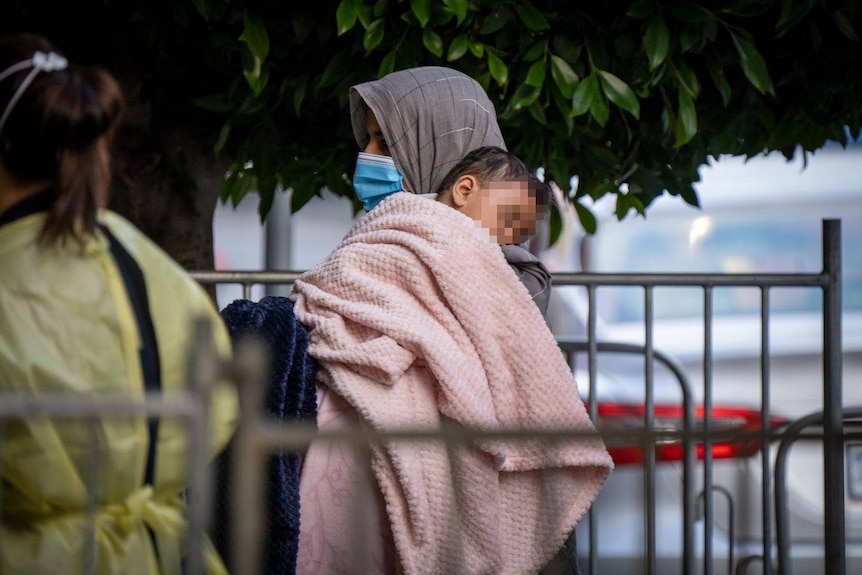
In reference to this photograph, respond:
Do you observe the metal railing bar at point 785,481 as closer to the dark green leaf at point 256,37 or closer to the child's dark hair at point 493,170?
the child's dark hair at point 493,170

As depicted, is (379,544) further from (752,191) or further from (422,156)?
(752,191)

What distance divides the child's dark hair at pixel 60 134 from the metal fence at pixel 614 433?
36 cm

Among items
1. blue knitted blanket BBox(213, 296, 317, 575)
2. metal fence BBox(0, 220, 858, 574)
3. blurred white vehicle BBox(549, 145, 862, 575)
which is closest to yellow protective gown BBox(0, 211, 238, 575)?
metal fence BBox(0, 220, 858, 574)

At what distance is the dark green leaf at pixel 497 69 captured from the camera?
3.48 m

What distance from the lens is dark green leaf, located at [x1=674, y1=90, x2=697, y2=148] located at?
11.7 feet

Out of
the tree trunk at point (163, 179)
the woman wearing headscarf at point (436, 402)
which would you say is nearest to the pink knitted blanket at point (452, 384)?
the woman wearing headscarf at point (436, 402)

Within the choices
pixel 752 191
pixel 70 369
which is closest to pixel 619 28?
pixel 70 369

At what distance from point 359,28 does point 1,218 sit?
1881 mm

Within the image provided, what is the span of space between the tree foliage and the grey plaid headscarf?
0.37 m

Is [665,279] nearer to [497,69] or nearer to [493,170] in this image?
[497,69]

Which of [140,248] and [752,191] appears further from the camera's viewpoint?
[752,191]

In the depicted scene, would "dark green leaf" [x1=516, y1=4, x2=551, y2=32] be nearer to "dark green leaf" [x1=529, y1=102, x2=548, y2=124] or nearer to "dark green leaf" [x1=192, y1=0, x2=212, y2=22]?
"dark green leaf" [x1=529, y1=102, x2=548, y2=124]

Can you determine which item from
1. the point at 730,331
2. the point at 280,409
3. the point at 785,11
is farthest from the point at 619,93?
the point at 730,331

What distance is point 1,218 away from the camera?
6.13 ft
